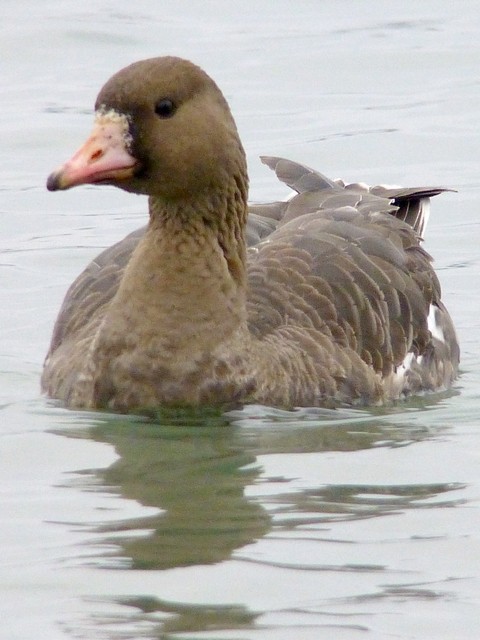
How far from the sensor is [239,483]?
28.0ft

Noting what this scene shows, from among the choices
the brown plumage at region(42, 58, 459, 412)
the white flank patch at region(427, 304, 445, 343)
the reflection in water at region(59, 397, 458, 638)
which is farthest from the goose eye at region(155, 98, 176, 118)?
the white flank patch at region(427, 304, 445, 343)

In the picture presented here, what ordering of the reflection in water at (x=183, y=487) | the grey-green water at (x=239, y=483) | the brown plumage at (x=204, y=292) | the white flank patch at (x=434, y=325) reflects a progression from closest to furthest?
the grey-green water at (x=239, y=483)
the reflection in water at (x=183, y=487)
the brown plumage at (x=204, y=292)
the white flank patch at (x=434, y=325)

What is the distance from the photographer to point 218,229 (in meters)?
9.93

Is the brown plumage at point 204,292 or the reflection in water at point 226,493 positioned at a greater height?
the brown plumage at point 204,292

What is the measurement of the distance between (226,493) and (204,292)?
1.70 metres

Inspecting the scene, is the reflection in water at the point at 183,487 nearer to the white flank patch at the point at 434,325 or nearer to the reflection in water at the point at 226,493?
the reflection in water at the point at 226,493

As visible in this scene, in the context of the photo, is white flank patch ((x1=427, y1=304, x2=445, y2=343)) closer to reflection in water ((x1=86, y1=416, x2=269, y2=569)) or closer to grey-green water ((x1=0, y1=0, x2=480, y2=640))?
grey-green water ((x1=0, y1=0, x2=480, y2=640))

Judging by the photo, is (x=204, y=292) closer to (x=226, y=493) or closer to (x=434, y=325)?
(x=226, y=493)

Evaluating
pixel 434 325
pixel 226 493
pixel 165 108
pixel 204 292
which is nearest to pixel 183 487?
pixel 226 493

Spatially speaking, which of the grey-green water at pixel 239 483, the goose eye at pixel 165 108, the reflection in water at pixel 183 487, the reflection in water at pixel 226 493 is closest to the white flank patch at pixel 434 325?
the grey-green water at pixel 239 483

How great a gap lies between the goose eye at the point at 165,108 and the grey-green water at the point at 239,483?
1589 mm

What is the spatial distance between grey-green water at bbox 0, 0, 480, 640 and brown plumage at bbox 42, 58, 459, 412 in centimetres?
20

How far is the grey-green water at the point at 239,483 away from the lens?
6.88m

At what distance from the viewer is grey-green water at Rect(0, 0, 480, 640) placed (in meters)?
6.88
